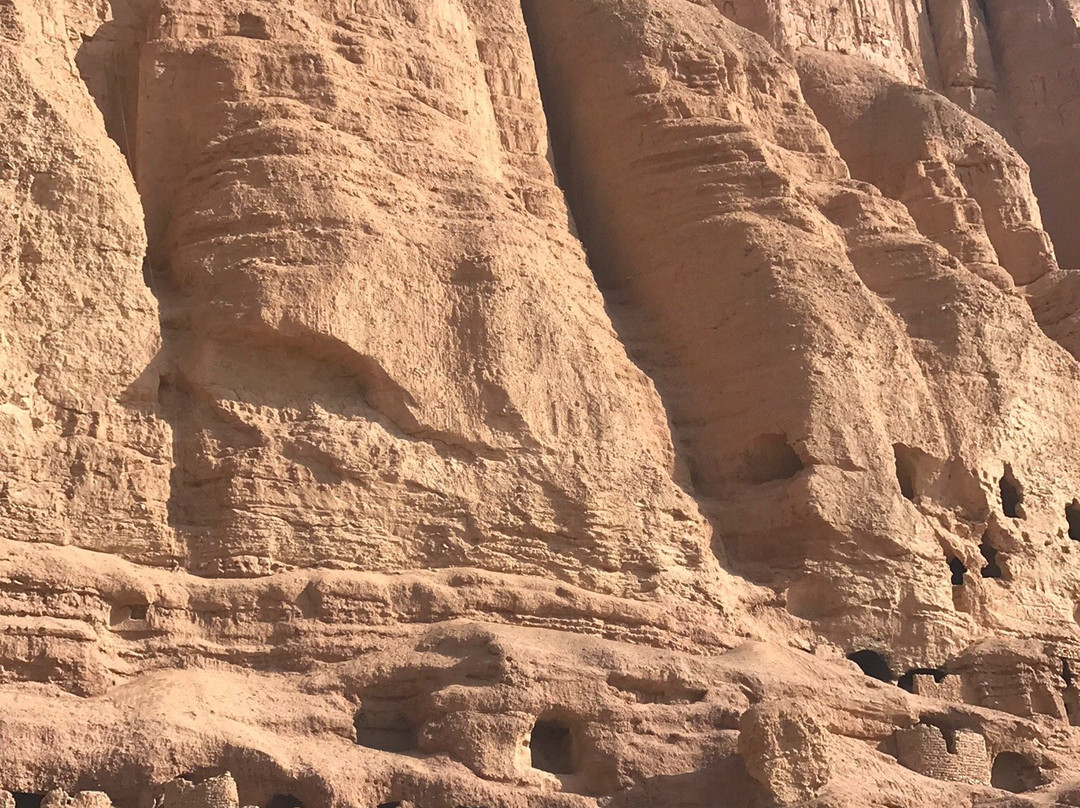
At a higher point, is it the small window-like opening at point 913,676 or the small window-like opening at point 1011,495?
the small window-like opening at point 1011,495

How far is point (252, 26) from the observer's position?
18.6 metres

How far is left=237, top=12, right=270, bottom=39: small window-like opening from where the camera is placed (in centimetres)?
1858

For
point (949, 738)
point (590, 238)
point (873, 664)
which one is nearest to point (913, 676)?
point (873, 664)

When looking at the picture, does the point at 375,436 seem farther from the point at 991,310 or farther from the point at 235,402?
the point at 991,310

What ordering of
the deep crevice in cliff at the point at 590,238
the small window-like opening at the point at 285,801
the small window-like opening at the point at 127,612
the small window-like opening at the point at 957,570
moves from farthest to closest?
the deep crevice in cliff at the point at 590,238, the small window-like opening at the point at 957,570, the small window-like opening at the point at 127,612, the small window-like opening at the point at 285,801

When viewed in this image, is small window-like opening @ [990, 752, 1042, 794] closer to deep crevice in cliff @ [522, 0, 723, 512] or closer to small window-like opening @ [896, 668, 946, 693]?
small window-like opening @ [896, 668, 946, 693]

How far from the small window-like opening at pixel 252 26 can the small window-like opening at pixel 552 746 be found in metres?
7.77

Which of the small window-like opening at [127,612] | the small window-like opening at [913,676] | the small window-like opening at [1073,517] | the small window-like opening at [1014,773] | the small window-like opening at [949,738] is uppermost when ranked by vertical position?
the small window-like opening at [1073,517]

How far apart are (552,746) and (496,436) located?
3238 millimetres

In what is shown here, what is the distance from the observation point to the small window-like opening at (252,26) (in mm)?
18578

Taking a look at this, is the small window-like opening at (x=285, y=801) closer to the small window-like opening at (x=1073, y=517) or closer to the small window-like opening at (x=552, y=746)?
the small window-like opening at (x=552, y=746)

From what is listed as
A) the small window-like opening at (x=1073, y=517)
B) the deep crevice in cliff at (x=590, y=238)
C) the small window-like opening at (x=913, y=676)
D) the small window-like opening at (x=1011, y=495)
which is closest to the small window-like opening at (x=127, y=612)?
the deep crevice in cliff at (x=590, y=238)

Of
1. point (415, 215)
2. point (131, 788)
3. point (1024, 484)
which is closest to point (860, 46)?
point (1024, 484)

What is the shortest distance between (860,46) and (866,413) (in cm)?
1136
